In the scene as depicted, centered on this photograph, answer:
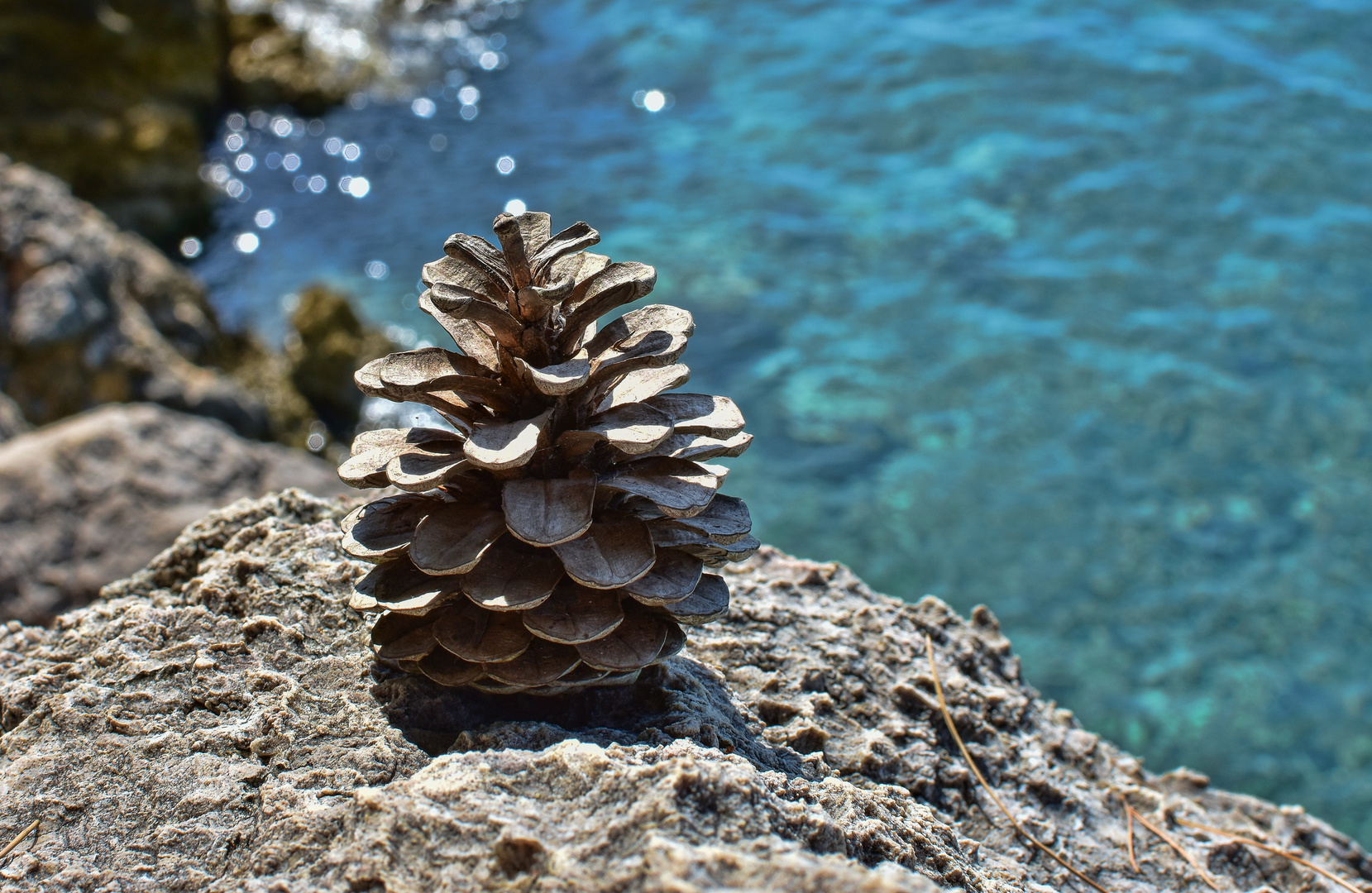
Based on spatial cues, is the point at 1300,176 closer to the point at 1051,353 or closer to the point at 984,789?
the point at 1051,353

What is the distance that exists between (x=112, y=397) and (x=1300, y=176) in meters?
7.28

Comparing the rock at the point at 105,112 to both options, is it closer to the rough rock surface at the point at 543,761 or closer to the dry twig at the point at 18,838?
the rough rock surface at the point at 543,761

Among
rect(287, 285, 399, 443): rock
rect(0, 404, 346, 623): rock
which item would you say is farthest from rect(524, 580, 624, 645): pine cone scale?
rect(287, 285, 399, 443): rock

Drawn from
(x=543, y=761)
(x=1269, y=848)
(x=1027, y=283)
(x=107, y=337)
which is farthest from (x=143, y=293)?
(x=1269, y=848)

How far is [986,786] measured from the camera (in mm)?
2037

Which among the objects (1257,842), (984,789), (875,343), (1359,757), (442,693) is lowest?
(1359,757)

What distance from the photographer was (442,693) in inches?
71.1

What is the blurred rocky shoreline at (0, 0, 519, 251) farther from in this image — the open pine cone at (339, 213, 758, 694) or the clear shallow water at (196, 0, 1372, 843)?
the open pine cone at (339, 213, 758, 694)

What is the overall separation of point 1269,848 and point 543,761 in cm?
152

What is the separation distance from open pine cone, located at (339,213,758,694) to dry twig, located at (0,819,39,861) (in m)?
0.53

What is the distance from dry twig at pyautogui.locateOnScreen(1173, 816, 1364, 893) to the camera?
2.08 metres

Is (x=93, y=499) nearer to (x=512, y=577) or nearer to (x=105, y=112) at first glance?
(x=512, y=577)

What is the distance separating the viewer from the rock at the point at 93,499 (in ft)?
13.3

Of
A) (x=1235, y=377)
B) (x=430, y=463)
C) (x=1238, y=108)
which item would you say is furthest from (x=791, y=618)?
(x=1238, y=108)
